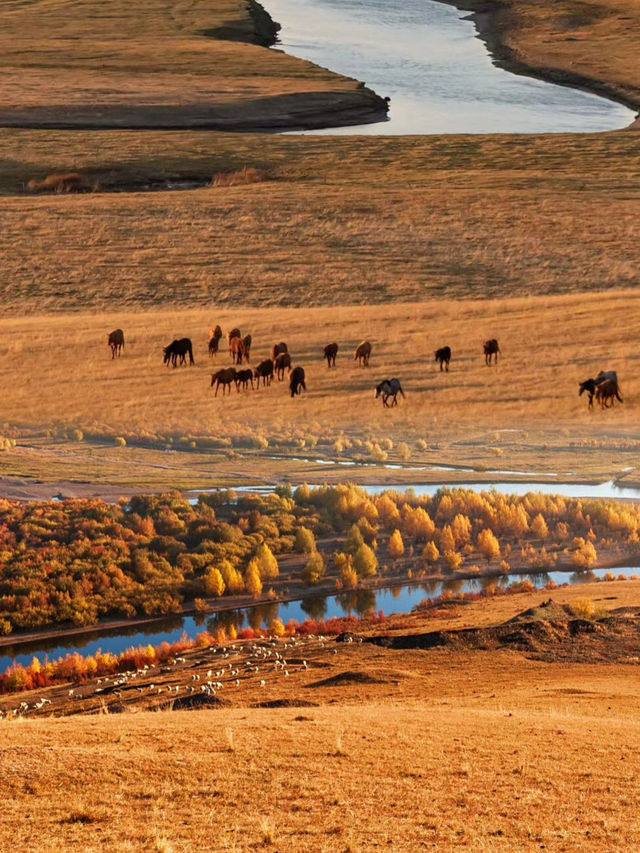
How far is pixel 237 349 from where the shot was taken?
3136 cm

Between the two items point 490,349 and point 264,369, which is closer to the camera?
point 264,369

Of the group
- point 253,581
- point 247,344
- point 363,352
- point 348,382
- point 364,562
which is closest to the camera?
point 348,382

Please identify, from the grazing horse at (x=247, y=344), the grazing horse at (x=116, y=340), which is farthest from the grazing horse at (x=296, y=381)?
the grazing horse at (x=116, y=340)

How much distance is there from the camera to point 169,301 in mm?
40406

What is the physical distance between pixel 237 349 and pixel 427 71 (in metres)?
78.9

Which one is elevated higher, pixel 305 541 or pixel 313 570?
pixel 305 541

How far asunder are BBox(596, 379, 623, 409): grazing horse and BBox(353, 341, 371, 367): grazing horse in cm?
594

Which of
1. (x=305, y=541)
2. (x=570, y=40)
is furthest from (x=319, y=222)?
(x=570, y=40)

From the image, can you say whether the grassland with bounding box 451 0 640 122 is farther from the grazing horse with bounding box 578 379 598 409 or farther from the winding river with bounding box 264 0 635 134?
the grazing horse with bounding box 578 379 598 409

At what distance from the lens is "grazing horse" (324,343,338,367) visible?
31484 millimetres

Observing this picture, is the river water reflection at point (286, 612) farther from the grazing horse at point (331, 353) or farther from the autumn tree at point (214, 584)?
the grazing horse at point (331, 353)

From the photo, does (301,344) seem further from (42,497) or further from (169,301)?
(42,497)

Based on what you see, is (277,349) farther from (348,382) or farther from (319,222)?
(319,222)

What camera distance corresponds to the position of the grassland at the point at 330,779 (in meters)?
13.7
